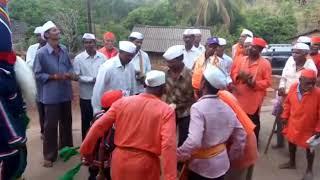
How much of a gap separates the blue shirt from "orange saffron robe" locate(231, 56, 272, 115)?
241 centimetres

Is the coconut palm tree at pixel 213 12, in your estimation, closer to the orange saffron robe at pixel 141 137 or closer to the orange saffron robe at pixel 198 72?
the orange saffron robe at pixel 198 72

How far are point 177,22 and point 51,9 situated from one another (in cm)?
1193

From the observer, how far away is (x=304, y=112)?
5539 millimetres

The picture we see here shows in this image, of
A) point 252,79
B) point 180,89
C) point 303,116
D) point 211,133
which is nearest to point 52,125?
point 180,89

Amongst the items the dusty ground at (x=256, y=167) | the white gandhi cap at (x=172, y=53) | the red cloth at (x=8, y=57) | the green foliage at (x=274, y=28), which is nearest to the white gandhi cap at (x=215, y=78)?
the white gandhi cap at (x=172, y=53)

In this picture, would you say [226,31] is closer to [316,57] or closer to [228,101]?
[316,57]

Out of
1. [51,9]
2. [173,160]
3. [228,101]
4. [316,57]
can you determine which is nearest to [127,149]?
[173,160]

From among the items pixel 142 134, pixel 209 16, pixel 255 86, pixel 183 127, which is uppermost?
pixel 142 134

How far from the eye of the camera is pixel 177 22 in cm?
3206

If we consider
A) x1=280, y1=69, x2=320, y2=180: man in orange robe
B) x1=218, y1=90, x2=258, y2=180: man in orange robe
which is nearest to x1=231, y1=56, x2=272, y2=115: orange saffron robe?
x1=280, y1=69, x2=320, y2=180: man in orange robe

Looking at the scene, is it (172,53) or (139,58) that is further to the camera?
(139,58)

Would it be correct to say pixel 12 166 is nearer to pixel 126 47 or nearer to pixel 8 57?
pixel 8 57

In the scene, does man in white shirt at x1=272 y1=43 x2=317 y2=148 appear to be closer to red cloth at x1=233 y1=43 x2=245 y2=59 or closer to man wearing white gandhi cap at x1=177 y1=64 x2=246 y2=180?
red cloth at x1=233 y1=43 x2=245 y2=59

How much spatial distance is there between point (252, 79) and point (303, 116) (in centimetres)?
100
